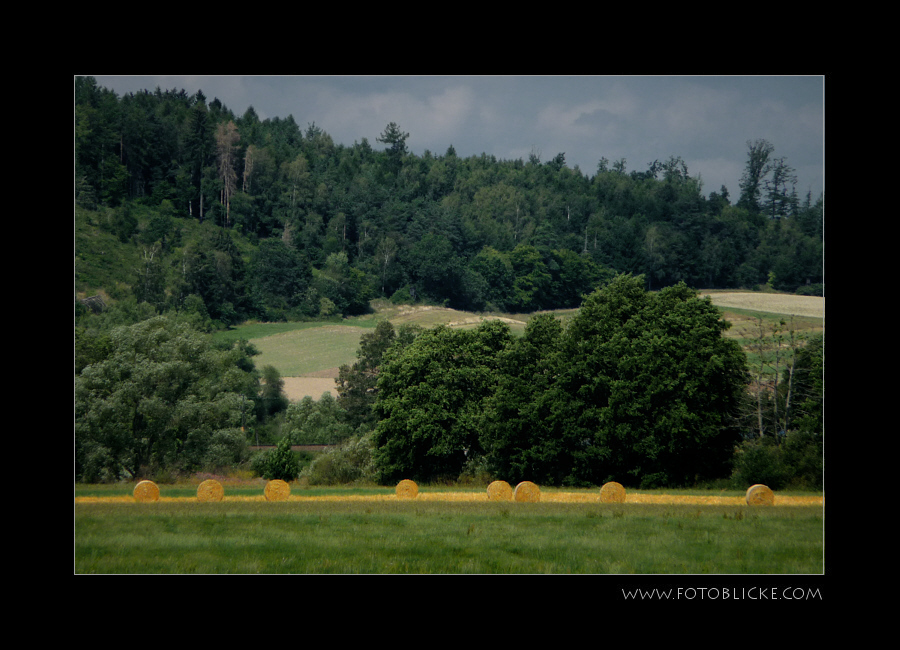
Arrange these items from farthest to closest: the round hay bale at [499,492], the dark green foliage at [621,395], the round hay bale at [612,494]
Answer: the dark green foliage at [621,395] < the round hay bale at [499,492] < the round hay bale at [612,494]

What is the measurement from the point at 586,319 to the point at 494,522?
18.0 ft

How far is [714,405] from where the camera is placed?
1248 cm

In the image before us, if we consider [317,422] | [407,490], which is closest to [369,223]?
[317,422]

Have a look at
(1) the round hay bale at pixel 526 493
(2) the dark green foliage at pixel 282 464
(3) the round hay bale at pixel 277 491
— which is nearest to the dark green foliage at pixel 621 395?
(1) the round hay bale at pixel 526 493

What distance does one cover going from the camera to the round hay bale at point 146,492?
10609 mm

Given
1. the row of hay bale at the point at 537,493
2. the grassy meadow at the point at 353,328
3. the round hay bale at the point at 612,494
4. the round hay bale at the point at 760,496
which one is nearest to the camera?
the round hay bale at the point at 760,496

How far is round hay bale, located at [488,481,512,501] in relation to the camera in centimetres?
1116

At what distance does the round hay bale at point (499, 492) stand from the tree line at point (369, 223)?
11.2 ft

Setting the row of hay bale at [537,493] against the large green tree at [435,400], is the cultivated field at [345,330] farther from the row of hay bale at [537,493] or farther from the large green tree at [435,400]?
the row of hay bale at [537,493]

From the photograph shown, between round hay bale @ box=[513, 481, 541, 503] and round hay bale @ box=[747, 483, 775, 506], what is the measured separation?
3029 millimetres

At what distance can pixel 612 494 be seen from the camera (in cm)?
1089

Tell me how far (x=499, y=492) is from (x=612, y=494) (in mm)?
1704

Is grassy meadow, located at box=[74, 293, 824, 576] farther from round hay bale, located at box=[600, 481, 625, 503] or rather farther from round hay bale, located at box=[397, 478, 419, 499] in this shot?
round hay bale, located at box=[397, 478, 419, 499]

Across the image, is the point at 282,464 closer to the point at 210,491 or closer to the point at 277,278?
the point at 210,491
